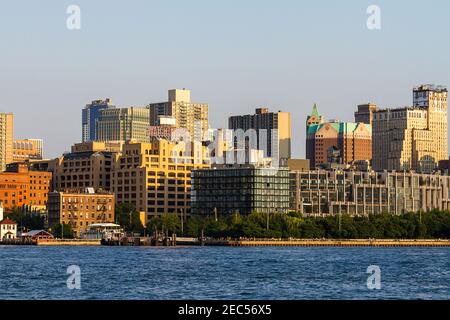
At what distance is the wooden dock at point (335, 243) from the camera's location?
6619 inches

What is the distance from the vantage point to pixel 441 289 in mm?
57250

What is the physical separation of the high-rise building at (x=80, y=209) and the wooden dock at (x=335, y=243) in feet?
103

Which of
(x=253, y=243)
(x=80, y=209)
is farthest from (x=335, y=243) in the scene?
(x=80, y=209)

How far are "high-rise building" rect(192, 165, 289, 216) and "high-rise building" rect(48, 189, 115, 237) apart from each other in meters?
14.5

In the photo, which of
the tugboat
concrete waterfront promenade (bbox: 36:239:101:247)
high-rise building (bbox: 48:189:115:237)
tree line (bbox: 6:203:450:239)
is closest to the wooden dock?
tree line (bbox: 6:203:450:239)

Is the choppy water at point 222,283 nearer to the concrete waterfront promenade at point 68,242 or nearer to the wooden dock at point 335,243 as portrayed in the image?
the wooden dock at point 335,243

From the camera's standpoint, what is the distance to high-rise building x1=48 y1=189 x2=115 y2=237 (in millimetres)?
194500

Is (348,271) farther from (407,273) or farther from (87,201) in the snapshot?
(87,201)

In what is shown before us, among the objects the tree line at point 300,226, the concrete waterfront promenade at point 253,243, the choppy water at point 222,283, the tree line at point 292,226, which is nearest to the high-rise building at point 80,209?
the tree line at point 292,226

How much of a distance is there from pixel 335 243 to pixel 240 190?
75.7ft

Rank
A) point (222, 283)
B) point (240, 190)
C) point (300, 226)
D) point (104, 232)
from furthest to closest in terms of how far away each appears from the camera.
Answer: point (240, 190) → point (104, 232) → point (300, 226) → point (222, 283)

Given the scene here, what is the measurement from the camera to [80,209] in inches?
7726

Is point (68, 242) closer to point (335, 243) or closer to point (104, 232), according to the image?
point (104, 232)
